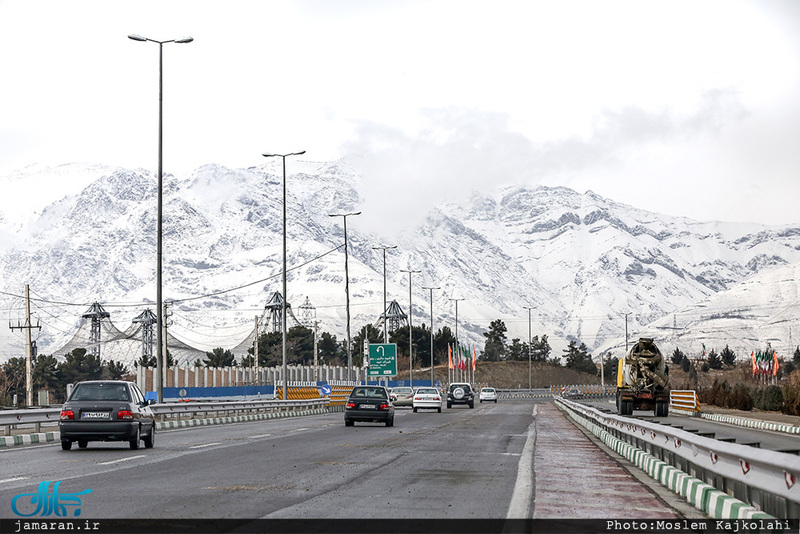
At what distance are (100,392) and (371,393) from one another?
16.6 meters

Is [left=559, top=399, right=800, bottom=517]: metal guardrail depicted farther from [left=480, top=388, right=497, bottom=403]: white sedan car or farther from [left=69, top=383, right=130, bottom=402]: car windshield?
[left=480, top=388, right=497, bottom=403]: white sedan car

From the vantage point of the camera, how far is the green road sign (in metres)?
81.4

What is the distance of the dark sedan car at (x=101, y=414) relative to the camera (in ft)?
76.2

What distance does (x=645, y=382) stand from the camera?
1891 inches

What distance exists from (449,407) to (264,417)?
22.4 m

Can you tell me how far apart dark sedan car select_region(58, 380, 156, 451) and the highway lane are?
409 mm

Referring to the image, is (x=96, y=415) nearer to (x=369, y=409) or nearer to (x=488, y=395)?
(x=369, y=409)

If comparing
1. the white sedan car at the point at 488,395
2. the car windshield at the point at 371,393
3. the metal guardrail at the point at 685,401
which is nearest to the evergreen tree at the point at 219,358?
the white sedan car at the point at 488,395

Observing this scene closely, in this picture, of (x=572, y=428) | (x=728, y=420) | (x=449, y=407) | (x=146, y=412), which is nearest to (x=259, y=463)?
(x=146, y=412)

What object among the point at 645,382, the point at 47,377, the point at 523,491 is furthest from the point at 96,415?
the point at 47,377

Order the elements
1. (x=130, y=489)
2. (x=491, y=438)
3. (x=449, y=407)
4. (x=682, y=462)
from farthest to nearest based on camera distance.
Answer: (x=449, y=407) < (x=491, y=438) < (x=682, y=462) < (x=130, y=489)

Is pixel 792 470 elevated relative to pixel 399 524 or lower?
elevated

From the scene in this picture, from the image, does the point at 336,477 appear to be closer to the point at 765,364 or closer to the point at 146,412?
the point at 146,412

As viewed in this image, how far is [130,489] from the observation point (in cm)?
A: 1430
